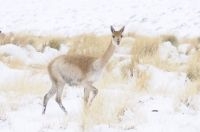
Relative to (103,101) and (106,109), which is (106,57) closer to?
(103,101)

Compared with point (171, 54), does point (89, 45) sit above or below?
above

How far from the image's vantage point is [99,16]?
2402 cm

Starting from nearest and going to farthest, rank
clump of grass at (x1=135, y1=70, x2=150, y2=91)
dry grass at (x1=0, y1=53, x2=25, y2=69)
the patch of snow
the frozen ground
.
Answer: the frozen ground < clump of grass at (x1=135, y1=70, x2=150, y2=91) < dry grass at (x1=0, y1=53, x2=25, y2=69) < the patch of snow

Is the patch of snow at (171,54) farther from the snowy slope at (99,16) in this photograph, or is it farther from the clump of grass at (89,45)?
the snowy slope at (99,16)

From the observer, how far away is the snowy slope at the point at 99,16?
20.6m

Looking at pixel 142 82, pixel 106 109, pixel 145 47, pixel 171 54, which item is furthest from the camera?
pixel 145 47

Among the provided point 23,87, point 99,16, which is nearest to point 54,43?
point 23,87

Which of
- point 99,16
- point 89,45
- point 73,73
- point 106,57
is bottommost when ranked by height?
point 89,45

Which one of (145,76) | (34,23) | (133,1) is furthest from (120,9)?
(145,76)

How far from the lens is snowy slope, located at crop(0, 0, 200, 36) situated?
67.5 feet

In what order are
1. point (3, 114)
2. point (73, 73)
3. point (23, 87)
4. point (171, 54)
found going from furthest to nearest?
point (171, 54)
point (23, 87)
point (73, 73)
point (3, 114)

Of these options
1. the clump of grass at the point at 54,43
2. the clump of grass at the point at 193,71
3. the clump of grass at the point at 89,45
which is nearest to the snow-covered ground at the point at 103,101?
the clump of grass at the point at 193,71

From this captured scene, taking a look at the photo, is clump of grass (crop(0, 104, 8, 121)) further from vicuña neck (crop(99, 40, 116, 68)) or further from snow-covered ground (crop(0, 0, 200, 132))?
vicuña neck (crop(99, 40, 116, 68))

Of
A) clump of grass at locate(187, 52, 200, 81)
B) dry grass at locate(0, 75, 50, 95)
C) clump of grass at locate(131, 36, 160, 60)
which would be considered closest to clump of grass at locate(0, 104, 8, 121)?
dry grass at locate(0, 75, 50, 95)
